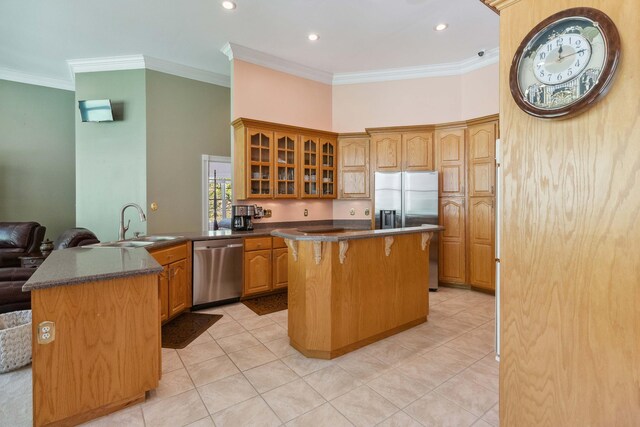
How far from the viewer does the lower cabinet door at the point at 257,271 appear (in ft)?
12.9

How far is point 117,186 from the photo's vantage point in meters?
4.66

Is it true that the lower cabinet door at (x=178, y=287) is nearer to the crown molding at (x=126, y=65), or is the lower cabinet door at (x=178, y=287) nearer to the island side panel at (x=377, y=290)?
the island side panel at (x=377, y=290)

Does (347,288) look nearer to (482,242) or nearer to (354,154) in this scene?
(482,242)

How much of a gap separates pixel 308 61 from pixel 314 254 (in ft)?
11.7

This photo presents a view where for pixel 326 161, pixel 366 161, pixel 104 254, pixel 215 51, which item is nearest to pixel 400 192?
pixel 366 161

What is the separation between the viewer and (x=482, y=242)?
14.2 feet

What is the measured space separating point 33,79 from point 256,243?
16.4 ft

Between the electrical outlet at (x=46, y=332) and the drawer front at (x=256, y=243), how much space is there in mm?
2309

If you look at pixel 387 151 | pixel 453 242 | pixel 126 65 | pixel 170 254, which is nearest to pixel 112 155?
pixel 126 65

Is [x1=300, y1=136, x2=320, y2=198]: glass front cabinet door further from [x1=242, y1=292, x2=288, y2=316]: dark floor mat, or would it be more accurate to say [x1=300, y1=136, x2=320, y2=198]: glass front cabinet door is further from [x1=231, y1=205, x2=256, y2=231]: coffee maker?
[x1=242, y1=292, x2=288, y2=316]: dark floor mat

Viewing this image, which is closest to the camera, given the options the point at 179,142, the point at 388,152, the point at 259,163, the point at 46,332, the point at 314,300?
the point at 46,332

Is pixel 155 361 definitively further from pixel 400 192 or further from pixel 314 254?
pixel 400 192

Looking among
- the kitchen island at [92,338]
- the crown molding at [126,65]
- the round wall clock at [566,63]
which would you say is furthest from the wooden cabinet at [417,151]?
the kitchen island at [92,338]

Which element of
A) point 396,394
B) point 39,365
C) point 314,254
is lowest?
point 396,394
